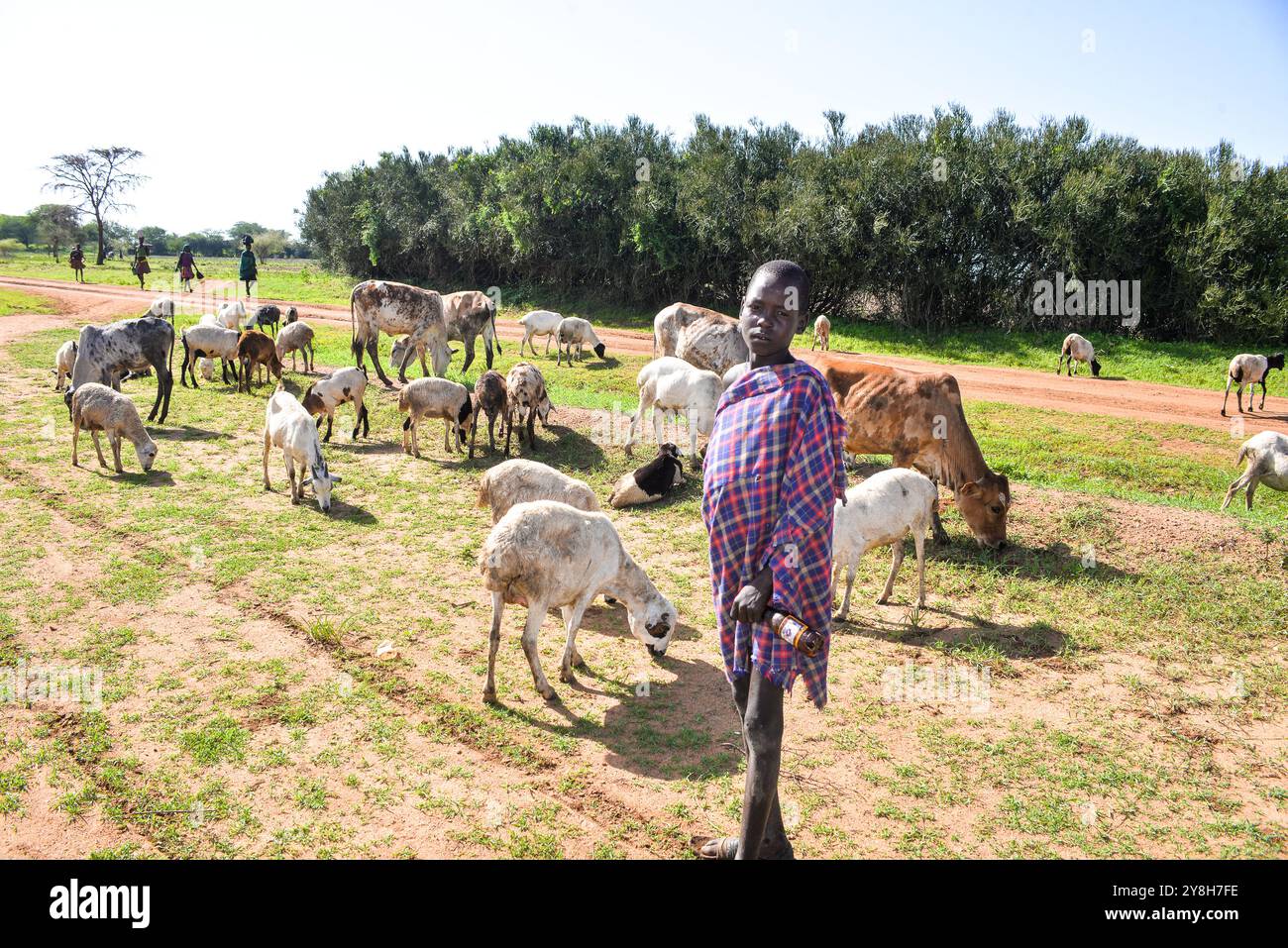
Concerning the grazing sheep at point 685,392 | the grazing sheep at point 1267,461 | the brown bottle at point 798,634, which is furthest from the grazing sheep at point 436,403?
the grazing sheep at point 1267,461

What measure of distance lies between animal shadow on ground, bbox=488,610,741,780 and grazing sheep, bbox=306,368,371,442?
8.65 m

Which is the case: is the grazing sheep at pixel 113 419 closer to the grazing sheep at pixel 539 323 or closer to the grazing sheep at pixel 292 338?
the grazing sheep at pixel 292 338

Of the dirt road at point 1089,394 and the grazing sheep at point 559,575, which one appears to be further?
the dirt road at point 1089,394

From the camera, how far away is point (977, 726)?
6711mm

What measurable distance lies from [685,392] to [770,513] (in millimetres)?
9744

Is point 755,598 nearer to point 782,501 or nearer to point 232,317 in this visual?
point 782,501

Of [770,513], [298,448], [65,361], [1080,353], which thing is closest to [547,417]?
[298,448]

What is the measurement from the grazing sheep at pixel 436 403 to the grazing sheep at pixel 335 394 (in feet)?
4.78

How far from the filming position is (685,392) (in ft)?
44.5

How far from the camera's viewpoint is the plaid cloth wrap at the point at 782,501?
3.90 m

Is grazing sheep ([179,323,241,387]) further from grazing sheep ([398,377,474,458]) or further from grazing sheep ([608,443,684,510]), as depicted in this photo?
grazing sheep ([608,443,684,510])

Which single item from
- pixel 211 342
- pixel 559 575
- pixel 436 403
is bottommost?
pixel 559 575

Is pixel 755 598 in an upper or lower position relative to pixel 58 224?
lower

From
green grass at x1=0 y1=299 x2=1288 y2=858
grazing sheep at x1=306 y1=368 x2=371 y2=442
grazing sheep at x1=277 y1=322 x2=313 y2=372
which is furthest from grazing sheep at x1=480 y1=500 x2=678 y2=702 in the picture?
grazing sheep at x1=277 y1=322 x2=313 y2=372
